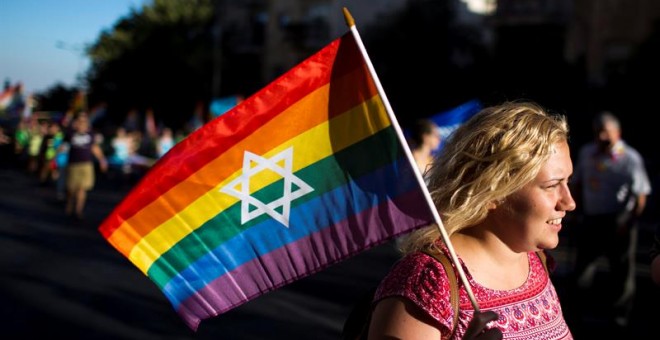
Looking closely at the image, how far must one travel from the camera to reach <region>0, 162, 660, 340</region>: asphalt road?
6562 mm

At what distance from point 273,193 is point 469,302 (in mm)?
810

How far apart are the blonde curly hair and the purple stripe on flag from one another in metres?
0.31

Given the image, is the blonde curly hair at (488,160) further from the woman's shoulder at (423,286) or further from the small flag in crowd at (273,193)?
the small flag in crowd at (273,193)

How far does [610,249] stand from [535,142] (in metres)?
5.25

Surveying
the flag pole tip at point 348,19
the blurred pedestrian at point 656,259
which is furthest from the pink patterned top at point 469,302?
the blurred pedestrian at point 656,259

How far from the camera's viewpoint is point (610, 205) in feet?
23.7

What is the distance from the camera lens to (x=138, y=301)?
24.9 ft

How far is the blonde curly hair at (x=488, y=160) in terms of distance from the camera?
2322mm

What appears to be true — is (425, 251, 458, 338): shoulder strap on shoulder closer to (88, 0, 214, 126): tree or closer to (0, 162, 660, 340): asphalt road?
(0, 162, 660, 340): asphalt road

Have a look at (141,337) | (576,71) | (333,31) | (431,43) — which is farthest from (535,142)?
(333,31)

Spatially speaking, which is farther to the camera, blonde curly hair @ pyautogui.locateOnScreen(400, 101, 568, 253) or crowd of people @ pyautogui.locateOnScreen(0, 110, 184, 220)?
crowd of people @ pyautogui.locateOnScreen(0, 110, 184, 220)

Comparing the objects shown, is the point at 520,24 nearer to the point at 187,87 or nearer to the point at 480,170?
the point at 187,87

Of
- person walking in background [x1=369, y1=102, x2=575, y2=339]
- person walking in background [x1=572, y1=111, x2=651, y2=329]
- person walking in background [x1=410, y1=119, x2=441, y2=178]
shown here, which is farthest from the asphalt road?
person walking in background [x1=369, y1=102, x2=575, y2=339]

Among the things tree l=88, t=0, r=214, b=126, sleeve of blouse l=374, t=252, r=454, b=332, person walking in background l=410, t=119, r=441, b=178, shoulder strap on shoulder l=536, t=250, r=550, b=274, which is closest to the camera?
sleeve of blouse l=374, t=252, r=454, b=332
